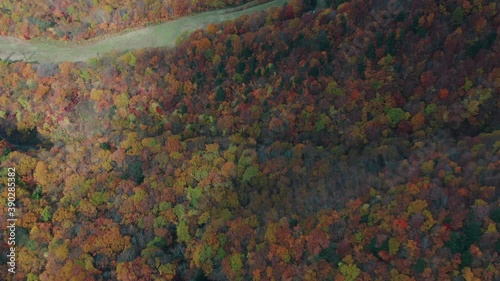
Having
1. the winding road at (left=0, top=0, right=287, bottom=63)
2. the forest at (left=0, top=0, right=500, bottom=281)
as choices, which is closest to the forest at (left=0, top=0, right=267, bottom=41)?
the winding road at (left=0, top=0, right=287, bottom=63)

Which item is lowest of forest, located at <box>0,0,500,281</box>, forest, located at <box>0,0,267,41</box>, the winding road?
forest, located at <box>0,0,500,281</box>

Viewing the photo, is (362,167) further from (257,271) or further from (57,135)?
(57,135)

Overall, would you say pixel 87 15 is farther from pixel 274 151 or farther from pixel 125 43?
pixel 274 151

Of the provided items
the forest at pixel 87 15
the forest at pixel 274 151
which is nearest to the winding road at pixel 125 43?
the forest at pixel 87 15

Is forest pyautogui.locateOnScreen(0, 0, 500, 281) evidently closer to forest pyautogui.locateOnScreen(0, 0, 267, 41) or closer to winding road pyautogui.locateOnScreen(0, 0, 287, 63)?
winding road pyautogui.locateOnScreen(0, 0, 287, 63)

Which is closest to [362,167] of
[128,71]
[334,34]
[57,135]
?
[334,34]

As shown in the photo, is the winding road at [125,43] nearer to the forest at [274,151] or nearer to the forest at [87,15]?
the forest at [87,15]
